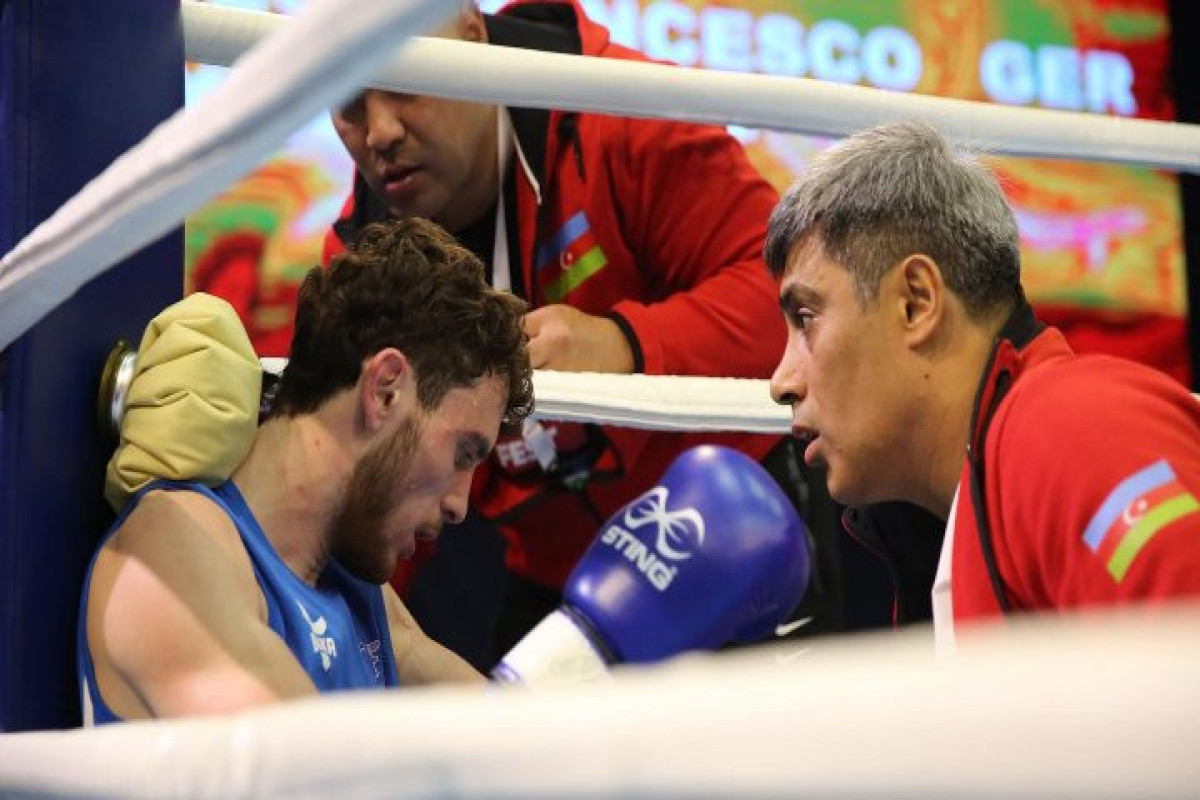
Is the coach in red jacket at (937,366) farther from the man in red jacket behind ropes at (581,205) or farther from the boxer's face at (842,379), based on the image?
the man in red jacket behind ropes at (581,205)

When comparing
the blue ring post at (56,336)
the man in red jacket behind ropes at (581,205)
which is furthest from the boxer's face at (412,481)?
the man in red jacket behind ropes at (581,205)

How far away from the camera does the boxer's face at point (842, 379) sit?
1.20m

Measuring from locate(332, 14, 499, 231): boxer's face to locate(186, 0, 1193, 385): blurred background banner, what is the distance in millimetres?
1137

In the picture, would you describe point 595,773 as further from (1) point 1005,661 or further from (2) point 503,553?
(2) point 503,553

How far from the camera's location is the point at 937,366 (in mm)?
1183

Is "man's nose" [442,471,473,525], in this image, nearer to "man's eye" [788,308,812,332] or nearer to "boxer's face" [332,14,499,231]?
"man's eye" [788,308,812,332]

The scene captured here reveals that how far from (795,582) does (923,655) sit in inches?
30.5

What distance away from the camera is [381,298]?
142cm

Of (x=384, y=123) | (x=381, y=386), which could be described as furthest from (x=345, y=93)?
(x=384, y=123)

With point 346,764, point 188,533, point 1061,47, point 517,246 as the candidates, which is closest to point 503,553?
point 517,246

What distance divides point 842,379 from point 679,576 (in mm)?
237

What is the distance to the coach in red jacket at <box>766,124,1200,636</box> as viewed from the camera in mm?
996

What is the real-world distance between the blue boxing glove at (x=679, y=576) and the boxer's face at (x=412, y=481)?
323 mm

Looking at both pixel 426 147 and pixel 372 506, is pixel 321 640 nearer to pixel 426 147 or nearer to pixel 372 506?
pixel 372 506
